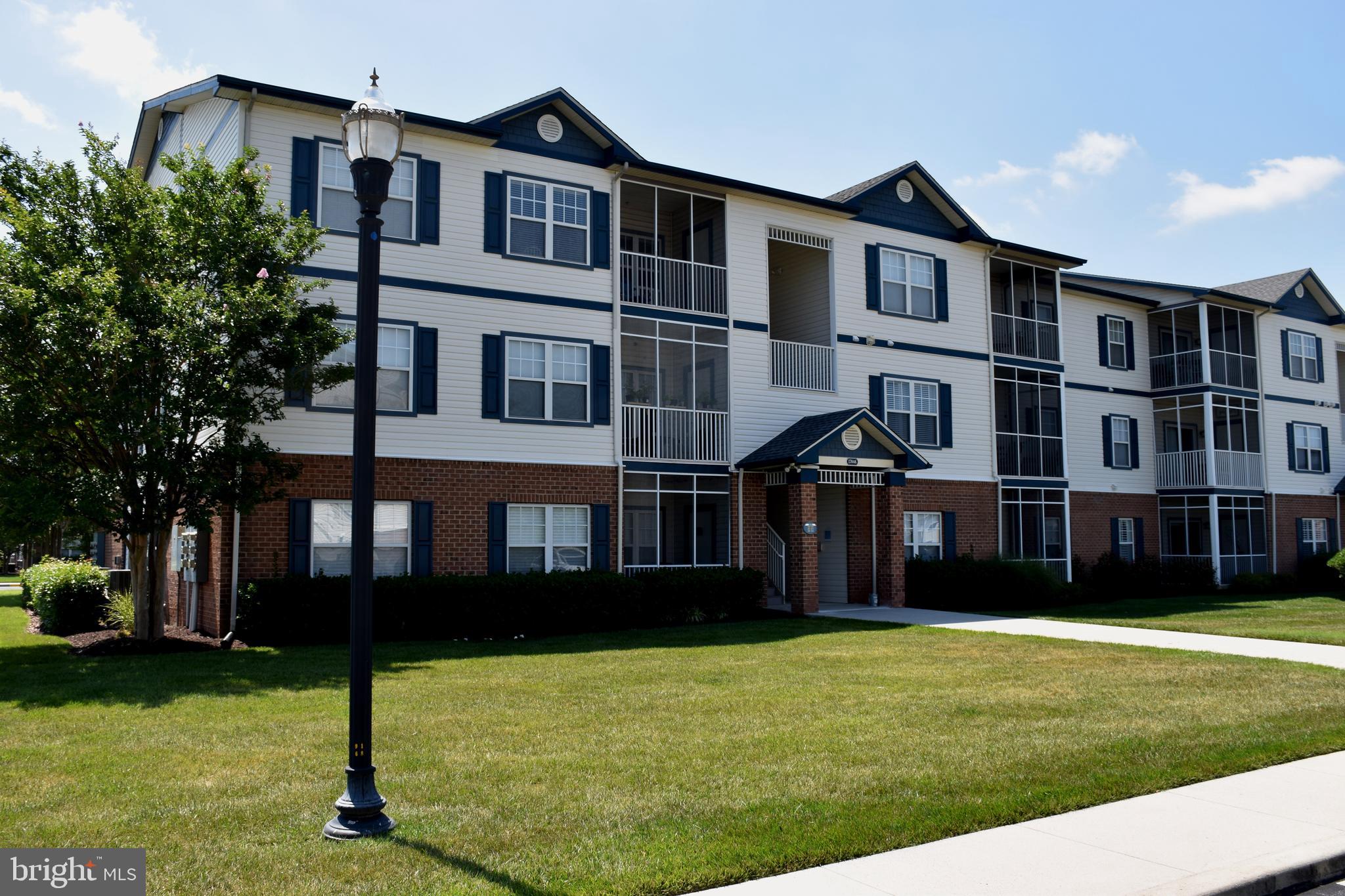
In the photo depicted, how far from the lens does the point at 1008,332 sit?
89.0 ft

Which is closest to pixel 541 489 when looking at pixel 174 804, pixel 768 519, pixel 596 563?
pixel 596 563

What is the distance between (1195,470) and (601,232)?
20402 mm

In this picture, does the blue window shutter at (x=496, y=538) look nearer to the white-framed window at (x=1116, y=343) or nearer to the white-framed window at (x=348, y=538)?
the white-framed window at (x=348, y=538)

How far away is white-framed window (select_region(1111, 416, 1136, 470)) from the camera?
30312 mm

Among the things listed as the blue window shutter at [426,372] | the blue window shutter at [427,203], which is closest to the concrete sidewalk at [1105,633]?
the blue window shutter at [426,372]

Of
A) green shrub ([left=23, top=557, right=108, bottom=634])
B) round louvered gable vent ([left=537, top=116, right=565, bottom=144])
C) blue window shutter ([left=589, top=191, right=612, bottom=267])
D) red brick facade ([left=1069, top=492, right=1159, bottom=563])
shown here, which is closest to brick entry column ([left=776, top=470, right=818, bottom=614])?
blue window shutter ([left=589, top=191, right=612, bottom=267])

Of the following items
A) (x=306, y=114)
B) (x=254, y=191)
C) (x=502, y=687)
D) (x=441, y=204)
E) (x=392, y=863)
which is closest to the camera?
(x=392, y=863)

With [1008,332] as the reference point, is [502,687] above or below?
below

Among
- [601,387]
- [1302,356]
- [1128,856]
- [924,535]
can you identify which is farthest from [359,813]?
[1302,356]

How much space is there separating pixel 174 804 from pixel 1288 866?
649 cm

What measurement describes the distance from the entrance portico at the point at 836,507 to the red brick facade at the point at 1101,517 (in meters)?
7.30

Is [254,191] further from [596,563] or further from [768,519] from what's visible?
[768,519]

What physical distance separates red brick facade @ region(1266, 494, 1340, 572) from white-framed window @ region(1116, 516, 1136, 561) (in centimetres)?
555

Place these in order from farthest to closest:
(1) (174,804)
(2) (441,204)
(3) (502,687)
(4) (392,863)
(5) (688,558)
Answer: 1. (5) (688,558)
2. (2) (441,204)
3. (3) (502,687)
4. (1) (174,804)
5. (4) (392,863)
